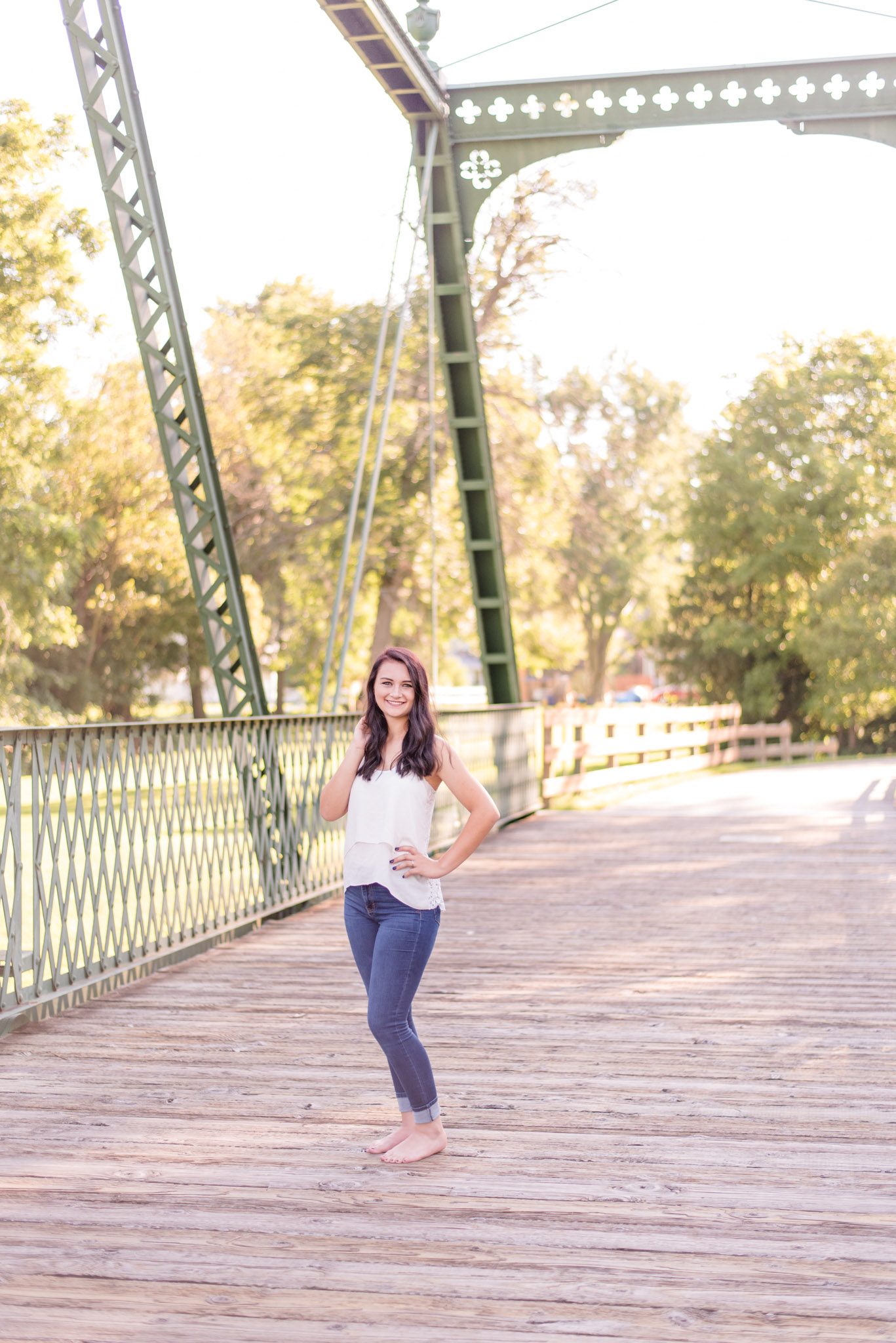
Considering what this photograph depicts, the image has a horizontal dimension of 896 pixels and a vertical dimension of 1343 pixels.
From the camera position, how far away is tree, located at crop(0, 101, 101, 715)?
1981 centimetres

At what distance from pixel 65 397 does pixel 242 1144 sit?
62.8 ft

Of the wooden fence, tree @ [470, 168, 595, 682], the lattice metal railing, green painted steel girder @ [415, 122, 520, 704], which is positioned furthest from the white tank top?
tree @ [470, 168, 595, 682]

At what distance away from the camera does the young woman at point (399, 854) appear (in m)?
3.44

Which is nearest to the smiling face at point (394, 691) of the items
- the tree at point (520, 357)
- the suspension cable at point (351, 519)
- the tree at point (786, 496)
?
the suspension cable at point (351, 519)

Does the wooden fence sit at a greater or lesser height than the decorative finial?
lesser

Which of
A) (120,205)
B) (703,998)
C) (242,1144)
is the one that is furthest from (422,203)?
(242,1144)

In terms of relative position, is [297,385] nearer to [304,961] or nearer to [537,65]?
[537,65]

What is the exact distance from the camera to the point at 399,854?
344cm

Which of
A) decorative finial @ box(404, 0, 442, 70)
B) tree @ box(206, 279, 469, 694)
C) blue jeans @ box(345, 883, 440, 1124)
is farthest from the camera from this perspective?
tree @ box(206, 279, 469, 694)

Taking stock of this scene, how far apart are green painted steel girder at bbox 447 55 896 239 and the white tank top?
26.6 ft

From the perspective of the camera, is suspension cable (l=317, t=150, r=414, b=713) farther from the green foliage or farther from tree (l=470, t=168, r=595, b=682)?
tree (l=470, t=168, r=595, b=682)

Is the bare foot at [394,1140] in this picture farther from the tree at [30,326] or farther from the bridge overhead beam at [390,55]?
the tree at [30,326]

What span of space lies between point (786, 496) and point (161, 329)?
25222 mm

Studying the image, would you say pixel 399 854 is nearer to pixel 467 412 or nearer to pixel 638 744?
pixel 467 412
